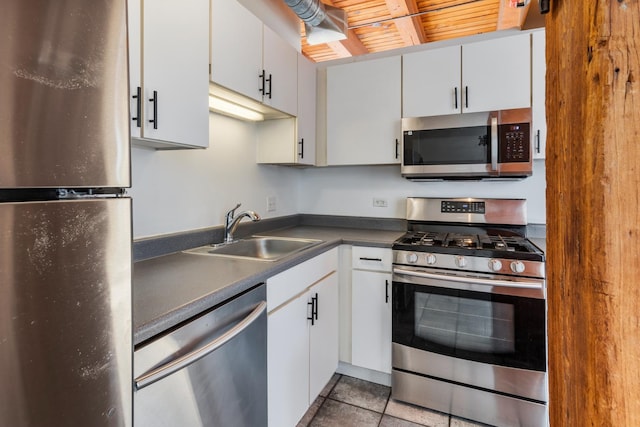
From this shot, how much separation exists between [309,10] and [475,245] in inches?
69.1

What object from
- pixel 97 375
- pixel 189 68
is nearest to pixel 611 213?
pixel 97 375

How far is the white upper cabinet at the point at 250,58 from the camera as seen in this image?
153cm

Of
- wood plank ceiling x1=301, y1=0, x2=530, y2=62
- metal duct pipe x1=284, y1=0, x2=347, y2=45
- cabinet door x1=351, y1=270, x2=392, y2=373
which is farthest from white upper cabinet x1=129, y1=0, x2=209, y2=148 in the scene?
wood plank ceiling x1=301, y1=0, x2=530, y2=62

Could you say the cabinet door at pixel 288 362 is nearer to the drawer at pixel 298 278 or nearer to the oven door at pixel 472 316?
the drawer at pixel 298 278

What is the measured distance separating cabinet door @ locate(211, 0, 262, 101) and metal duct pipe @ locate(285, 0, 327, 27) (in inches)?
11.7

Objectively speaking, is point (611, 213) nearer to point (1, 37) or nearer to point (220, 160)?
point (1, 37)

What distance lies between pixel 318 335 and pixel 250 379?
714mm

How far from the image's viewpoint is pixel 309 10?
2018mm

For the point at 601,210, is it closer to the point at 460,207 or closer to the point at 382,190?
the point at 460,207

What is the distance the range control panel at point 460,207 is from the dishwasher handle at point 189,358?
1.69 m

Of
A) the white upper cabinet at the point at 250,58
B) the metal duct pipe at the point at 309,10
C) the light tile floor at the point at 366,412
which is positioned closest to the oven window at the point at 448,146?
the white upper cabinet at the point at 250,58

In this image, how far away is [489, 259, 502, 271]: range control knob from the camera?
1.71 metres

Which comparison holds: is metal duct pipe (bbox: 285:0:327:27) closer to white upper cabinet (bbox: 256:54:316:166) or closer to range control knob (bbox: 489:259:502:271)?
white upper cabinet (bbox: 256:54:316:166)

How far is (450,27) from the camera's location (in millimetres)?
3213
